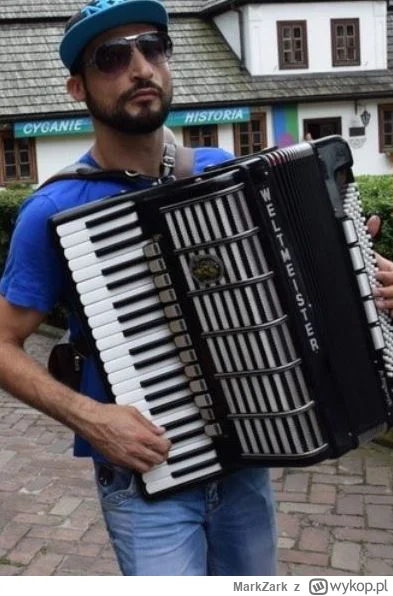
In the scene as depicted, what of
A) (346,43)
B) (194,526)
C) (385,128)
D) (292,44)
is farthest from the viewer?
(385,128)

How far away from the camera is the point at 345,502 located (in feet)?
14.7

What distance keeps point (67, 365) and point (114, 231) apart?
36 cm

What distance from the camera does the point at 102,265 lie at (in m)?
1.99

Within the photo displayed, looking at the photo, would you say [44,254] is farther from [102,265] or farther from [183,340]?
[183,340]

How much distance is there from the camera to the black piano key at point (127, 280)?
2002 millimetres

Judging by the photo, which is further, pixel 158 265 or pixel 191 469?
pixel 191 469

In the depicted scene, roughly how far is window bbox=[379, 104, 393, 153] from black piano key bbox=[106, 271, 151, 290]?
22.2 meters

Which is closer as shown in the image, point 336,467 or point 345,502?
point 345,502

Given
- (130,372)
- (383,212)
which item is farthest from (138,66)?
(383,212)

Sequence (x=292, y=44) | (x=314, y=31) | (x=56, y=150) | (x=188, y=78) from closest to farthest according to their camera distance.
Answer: (x=56, y=150) → (x=188, y=78) → (x=292, y=44) → (x=314, y=31)

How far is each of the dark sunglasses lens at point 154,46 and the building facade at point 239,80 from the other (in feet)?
62.3
